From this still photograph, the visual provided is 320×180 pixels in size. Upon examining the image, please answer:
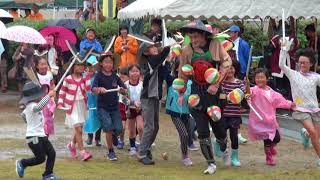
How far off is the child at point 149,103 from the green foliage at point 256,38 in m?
8.43

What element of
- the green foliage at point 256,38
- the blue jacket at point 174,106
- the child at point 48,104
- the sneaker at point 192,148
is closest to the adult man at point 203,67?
the blue jacket at point 174,106

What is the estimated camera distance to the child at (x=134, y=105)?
399 inches

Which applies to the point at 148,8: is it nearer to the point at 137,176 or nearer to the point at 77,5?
the point at 137,176

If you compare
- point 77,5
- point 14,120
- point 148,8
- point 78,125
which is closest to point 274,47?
point 148,8

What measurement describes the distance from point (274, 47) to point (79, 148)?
23.3ft

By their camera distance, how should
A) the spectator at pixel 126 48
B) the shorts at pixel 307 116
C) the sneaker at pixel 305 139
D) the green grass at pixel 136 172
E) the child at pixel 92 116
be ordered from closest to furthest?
the green grass at pixel 136 172 < the shorts at pixel 307 116 < the child at pixel 92 116 < the sneaker at pixel 305 139 < the spectator at pixel 126 48

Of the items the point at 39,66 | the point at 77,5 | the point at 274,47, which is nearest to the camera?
the point at 39,66

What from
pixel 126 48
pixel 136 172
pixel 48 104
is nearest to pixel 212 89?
pixel 136 172

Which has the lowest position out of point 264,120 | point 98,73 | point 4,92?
point 4,92

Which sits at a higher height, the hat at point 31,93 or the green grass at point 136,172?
the hat at point 31,93

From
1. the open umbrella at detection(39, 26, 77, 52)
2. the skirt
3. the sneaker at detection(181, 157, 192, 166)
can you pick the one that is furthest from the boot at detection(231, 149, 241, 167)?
the open umbrella at detection(39, 26, 77, 52)

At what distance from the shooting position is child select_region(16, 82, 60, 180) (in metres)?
8.15

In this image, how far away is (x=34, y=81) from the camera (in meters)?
8.31

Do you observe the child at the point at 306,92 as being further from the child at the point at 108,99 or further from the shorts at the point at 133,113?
the child at the point at 108,99
